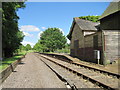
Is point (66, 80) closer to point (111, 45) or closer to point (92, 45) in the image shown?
point (111, 45)

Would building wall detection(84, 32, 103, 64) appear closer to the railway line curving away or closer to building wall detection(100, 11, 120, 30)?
building wall detection(100, 11, 120, 30)

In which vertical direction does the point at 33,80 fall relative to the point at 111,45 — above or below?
below

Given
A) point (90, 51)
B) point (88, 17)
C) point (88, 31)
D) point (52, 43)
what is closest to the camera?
point (90, 51)

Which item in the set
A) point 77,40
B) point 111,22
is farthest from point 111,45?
point 77,40

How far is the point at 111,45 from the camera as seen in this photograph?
13.7 m

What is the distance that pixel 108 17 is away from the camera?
20.9m

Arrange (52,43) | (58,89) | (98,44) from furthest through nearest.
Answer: (52,43)
(98,44)
(58,89)

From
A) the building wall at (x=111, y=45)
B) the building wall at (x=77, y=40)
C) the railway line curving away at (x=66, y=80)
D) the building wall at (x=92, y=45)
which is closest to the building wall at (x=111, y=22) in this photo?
the building wall at (x=77, y=40)

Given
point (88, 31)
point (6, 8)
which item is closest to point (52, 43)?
point (88, 31)

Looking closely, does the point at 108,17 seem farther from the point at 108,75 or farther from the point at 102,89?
the point at 102,89

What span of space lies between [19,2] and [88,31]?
10.9 metres

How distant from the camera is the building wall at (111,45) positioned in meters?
13.6

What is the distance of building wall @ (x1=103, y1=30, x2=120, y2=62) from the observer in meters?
13.6

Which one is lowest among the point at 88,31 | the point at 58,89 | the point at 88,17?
the point at 58,89
